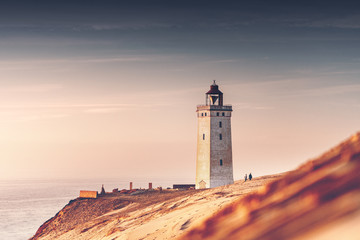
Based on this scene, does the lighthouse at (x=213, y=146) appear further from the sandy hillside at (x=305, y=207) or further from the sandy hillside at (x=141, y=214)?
the sandy hillside at (x=305, y=207)

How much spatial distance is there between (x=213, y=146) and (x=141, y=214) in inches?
743

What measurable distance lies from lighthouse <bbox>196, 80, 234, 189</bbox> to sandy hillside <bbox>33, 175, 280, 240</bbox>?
18.7 feet

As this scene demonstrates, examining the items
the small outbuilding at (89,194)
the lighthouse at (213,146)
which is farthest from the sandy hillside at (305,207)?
the lighthouse at (213,146)

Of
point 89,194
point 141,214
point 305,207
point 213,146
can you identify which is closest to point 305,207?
point 305,207

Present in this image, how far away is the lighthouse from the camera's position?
153 feet

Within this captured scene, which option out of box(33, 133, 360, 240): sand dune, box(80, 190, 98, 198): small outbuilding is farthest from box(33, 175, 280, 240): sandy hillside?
box(33, 133, 360, 240): sand dune

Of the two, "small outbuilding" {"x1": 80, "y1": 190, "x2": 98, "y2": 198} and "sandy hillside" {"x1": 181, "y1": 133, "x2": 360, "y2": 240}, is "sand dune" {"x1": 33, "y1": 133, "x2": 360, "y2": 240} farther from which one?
"small outbuilding" {"x1": 80, "y1": 190, "x2": 98, "y2": 198}

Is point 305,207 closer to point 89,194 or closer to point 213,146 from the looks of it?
point 89,194

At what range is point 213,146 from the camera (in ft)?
153

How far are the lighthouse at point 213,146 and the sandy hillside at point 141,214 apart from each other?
5.70 metres

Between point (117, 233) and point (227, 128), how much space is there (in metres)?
27.0

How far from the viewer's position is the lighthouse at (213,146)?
153ft

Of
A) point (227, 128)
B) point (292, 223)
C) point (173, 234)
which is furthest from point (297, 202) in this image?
point (227, 128)

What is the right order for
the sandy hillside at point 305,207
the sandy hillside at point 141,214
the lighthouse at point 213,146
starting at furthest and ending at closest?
1. the lighthouse at point 213,146
2. the sandy hillside at point 141,214
3. the sandy hillside at point 305,207
